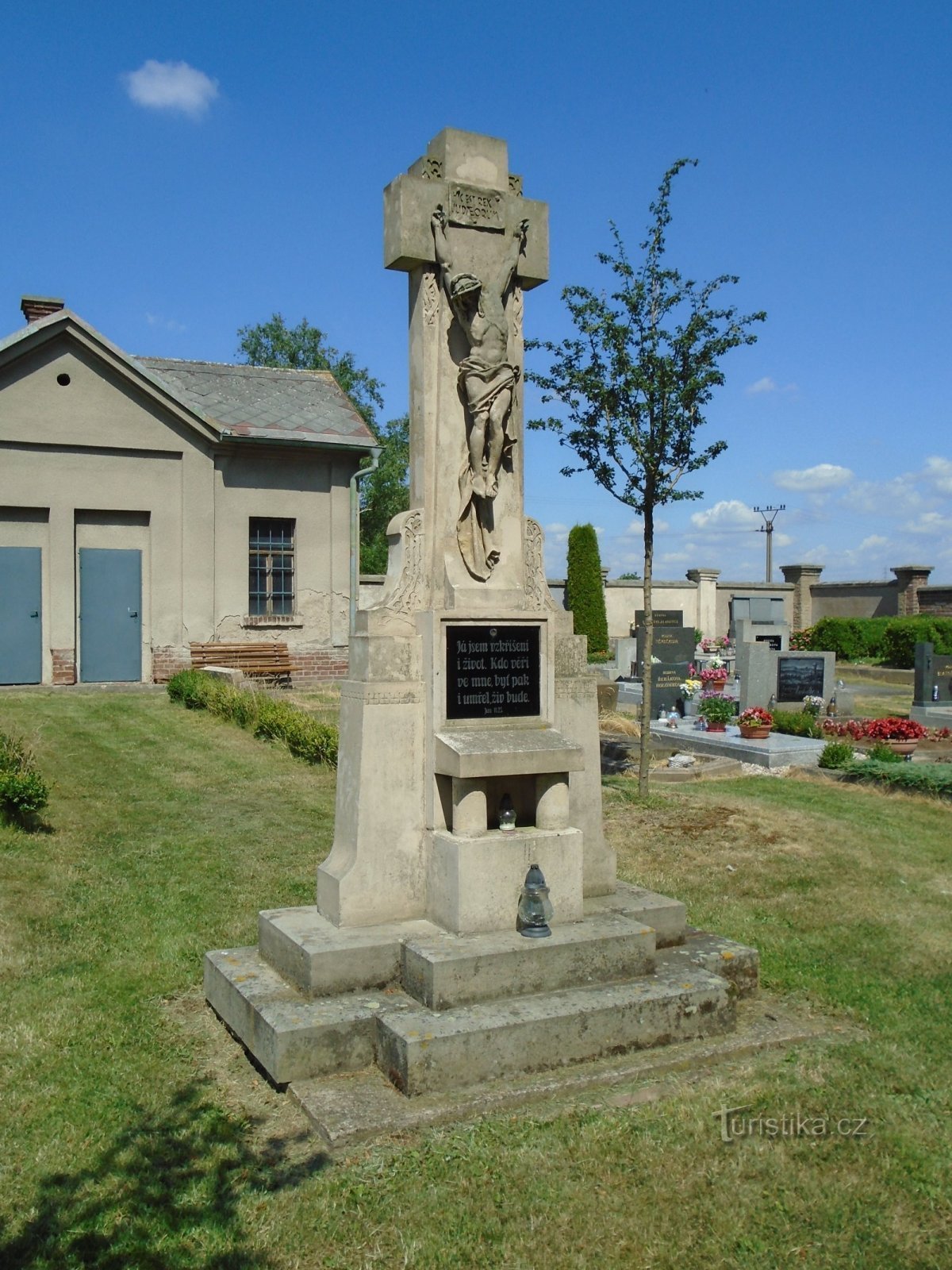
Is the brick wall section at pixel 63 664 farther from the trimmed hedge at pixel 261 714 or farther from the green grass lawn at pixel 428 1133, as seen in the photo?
the green grass lawn at pixel 428 1133

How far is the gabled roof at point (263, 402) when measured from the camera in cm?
1959

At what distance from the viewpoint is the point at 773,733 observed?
1666cm

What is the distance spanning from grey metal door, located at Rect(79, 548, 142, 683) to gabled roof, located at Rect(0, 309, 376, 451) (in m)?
2.85

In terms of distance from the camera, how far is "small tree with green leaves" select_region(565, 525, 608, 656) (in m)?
33.2

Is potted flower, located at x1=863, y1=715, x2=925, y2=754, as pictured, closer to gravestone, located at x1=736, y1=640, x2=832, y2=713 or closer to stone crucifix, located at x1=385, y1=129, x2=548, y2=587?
gravestone, located at x1=736, y1=640, x2=832, y2=713

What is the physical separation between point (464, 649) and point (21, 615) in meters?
14.2

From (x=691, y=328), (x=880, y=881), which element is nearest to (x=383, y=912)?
(x=880, y=881)

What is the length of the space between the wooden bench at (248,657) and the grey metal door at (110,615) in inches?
42.5

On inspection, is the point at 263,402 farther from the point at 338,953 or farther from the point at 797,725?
the point at 338,953

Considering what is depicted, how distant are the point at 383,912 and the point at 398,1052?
1.07 meters

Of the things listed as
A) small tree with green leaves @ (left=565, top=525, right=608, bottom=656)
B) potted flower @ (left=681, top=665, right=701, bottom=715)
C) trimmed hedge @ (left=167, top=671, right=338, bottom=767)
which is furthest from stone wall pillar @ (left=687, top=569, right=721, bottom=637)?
trimmed hedge @ (left=167, top=671, right=338, bottom=767)

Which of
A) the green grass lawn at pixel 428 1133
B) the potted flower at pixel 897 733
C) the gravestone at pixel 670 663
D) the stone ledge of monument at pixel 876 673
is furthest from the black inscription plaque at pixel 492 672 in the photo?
the stone ledge of monument at pixel 876 673

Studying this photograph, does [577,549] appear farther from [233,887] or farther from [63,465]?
[233,887]

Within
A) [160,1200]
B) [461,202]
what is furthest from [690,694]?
[160,1200]
